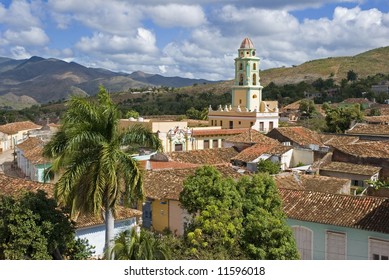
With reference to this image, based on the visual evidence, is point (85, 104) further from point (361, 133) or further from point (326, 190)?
point (361, 133)

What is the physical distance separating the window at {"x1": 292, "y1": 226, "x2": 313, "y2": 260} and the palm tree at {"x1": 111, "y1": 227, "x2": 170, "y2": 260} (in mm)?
6813

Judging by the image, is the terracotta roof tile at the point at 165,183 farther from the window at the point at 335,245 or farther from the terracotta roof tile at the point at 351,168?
the terracotta roof tile at the point at 351,168

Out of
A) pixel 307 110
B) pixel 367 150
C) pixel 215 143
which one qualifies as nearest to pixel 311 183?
pixel 367 150

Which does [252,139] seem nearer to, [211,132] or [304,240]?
[211,132]

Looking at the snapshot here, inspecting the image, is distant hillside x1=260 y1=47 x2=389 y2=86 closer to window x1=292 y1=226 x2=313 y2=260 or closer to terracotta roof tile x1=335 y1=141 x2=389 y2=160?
terracotta roof tile x1=335 y1=141 x2=389 y2=160

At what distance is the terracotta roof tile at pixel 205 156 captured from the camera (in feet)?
86.9

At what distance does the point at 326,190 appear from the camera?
60.4 ft

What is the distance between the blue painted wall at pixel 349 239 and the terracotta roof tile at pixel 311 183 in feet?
13.8

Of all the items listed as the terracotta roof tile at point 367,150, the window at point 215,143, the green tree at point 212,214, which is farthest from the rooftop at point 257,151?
the green tree at point 212,214

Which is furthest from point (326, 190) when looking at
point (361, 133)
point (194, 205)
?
point (361, 133)

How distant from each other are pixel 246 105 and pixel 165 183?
2808cm

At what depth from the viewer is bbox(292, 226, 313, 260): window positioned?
47.2ft

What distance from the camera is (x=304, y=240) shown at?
14.5 metres

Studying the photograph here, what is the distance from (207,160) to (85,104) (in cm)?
1806
